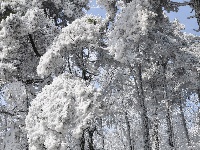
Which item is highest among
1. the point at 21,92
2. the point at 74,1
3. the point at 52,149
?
the point at 74,1

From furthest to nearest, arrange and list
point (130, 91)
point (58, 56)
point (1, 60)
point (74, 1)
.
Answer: point (130, 91), point (74, 1), point (1, 60), point (58, 56)

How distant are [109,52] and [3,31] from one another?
438cm

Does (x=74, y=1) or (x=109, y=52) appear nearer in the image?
(x=109, y=52)

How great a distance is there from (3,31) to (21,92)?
Result: 2919 mm

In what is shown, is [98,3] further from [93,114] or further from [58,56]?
[93,114]

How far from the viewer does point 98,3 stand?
16.4 meters

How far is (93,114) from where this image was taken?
1073 centimetres

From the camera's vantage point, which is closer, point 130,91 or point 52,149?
point 52,149

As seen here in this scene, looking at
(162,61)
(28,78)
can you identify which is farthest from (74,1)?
(162,61)

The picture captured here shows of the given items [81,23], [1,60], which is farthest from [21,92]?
[81,23]

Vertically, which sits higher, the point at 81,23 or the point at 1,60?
the point at 81,23

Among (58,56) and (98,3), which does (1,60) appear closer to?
(58,56)

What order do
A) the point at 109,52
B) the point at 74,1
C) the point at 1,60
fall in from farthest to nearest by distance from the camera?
the point at 74,1 → the point at 109,52 → the point at 1,60

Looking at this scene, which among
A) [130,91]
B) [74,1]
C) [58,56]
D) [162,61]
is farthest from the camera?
[130,91]
